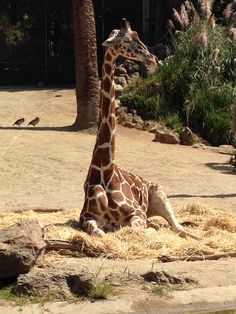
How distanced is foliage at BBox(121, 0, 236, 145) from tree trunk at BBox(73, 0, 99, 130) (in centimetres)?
211

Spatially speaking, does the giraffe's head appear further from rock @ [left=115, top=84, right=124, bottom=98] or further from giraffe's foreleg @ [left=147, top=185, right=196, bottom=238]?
rock @ [left=115, top=84, right=124, bottom=98]

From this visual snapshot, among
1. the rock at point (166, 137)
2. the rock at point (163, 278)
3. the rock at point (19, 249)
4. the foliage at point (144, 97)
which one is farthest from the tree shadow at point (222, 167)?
the rock at point (19, 249)

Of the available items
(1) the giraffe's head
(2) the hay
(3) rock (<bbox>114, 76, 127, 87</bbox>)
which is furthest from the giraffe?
(3) rock (<bbox>114, 76, 127, 87</bbox>)

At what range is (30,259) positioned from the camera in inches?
253

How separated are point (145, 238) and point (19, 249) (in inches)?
70.4

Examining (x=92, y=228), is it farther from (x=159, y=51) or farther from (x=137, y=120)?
(x=159, y=51)

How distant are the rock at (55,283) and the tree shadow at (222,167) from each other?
8057 millimetres

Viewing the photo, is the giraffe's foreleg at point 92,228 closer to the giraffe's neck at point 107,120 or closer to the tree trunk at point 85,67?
the giraffe's neck at point 107,120

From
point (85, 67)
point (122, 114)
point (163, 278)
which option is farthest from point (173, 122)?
point (163, 278)

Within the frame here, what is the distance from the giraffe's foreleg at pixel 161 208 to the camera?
8.49 m

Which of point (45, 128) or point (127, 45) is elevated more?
point (127, 45)

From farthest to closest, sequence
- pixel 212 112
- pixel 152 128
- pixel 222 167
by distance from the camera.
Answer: pixel 212 112
pixel 152 128
pixel 222 167

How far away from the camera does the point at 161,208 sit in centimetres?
873

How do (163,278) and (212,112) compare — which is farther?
(212,112)
